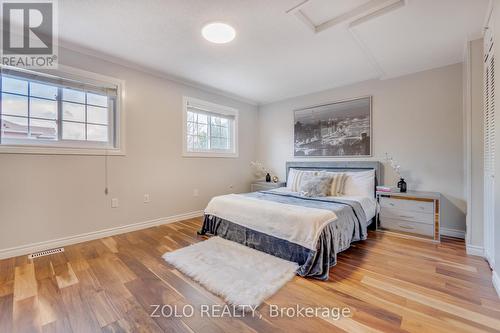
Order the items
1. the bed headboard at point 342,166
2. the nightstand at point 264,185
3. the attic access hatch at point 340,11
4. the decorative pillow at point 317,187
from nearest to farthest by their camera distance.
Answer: the attic access hatch at point 340,11 → the decorative pillow at point 317,187 → the bed headboard at point 342,166 → the nightstand at point 264,185

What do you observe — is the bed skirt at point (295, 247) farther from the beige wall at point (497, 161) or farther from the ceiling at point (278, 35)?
the ceiling at point (278, 35)

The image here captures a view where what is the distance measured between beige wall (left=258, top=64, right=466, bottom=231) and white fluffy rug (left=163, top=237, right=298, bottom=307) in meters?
2.53

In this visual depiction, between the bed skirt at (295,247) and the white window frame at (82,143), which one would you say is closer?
the bed skirt at (295,247)

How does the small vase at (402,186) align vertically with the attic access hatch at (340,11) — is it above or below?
below

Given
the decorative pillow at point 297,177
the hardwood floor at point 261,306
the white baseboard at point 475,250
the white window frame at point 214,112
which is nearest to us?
the hardwood floor at point 261,306

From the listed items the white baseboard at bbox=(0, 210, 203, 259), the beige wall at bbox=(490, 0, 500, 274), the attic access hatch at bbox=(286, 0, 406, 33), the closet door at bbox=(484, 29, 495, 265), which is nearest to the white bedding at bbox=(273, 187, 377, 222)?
the closet door at bbox=(484, 29, 495, 265)

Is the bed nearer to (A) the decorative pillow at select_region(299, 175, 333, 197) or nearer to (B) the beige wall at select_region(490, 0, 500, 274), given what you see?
(A) the decorative pillow at select_region(299, 175, 333, 197)

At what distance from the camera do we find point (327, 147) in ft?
13.3

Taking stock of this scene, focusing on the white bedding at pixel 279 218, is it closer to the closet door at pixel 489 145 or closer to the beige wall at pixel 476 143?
the closet door at pixel 489 145

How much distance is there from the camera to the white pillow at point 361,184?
3.31 metres

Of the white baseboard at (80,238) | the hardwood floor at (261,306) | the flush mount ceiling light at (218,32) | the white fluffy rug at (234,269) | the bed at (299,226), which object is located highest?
the flush mount ceiling light at (218,32)

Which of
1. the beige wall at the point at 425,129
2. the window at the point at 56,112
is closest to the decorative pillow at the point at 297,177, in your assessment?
the beige wall at the point at 425,129

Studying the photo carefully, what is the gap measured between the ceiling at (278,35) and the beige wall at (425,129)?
20 centimetres

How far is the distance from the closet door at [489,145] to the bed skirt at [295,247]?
143 cm
